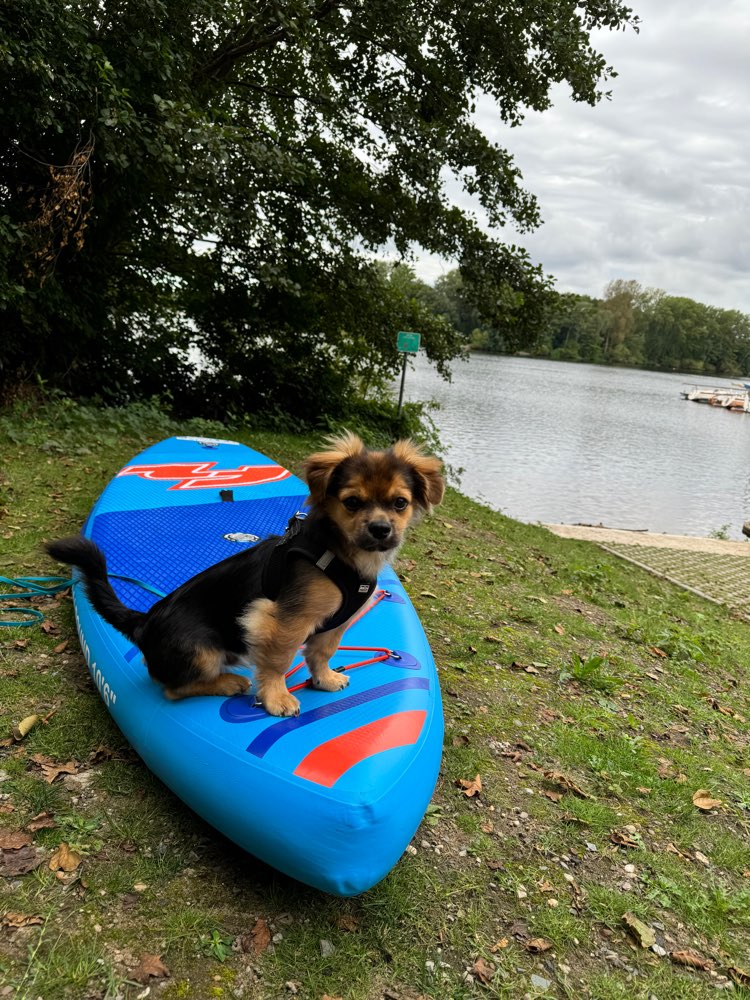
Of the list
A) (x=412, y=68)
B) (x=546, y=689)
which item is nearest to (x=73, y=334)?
(x=412, y=68)

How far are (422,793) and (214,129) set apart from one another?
823cm

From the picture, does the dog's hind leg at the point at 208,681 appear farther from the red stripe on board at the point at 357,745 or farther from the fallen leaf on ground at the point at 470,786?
the fallen leaf on ground at the point at 470,786

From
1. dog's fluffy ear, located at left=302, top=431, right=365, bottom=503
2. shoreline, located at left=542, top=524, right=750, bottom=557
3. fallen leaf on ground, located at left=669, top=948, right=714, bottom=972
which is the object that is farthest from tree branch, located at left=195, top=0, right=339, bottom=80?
fallen leaf on ground, located at left=669, top=948, right=714, bottom=972

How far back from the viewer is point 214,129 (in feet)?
26.9

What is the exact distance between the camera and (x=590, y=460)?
74.0 ft

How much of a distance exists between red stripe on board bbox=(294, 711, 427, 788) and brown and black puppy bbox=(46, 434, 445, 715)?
→ 330 mm

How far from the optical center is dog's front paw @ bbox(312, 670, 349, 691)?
11.1ft

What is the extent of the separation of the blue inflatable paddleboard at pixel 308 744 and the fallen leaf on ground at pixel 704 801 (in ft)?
6.04

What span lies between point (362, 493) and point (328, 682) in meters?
1.04

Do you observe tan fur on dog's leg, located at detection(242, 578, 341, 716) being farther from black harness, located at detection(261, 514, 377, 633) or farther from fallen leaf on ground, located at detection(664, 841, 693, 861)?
fallen leaf on ground, located at detection(664, 841, 693, 861)

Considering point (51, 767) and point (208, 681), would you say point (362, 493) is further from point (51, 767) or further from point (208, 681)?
point (51, 767)

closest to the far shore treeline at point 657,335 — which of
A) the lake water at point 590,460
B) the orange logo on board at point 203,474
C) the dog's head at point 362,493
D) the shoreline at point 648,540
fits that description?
the lake water at point 590,460

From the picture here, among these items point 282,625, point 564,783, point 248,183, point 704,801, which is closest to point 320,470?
point 282,625

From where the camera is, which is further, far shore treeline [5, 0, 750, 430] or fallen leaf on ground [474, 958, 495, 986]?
far shore treeline [5, 0, 750, 430]
